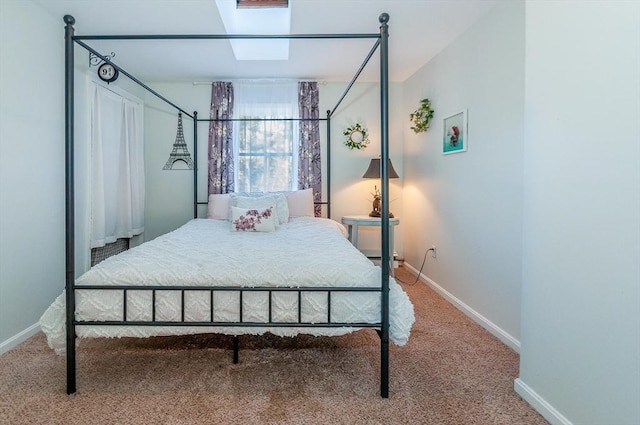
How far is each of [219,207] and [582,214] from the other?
307cm

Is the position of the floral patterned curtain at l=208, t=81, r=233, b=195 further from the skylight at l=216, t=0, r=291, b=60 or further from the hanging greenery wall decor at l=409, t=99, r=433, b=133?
the hanging greenery wall decor at l=409, t=99, r=433, b=133

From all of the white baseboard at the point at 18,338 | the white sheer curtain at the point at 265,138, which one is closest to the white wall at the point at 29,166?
the white baseboard at the point at 18,338

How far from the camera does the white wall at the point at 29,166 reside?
2.15 m

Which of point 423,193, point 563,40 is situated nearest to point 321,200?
point 423,193

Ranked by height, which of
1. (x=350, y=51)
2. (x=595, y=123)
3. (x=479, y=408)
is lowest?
(x=479, y=408)

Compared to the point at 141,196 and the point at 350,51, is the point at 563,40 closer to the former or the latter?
the point at 350,51

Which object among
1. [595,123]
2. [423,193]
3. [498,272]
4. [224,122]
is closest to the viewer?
[595,123]

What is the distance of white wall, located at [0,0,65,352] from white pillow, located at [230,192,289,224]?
139 centimetres

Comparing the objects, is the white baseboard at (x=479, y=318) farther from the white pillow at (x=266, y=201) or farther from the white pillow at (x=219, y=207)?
the white pillow at (x=219, y=207)

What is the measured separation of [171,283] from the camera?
165 cm

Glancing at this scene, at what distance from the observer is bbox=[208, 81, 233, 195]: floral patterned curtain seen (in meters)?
3.93

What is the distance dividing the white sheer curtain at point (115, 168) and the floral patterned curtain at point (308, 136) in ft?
5.88

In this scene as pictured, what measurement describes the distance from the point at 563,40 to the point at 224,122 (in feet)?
10.8

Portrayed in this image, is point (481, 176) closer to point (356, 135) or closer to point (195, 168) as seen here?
point (356, 135)
